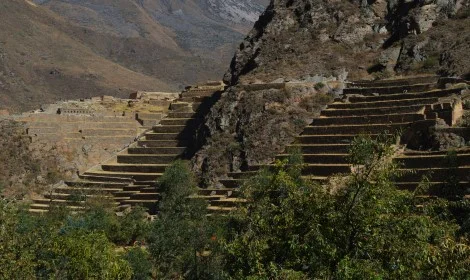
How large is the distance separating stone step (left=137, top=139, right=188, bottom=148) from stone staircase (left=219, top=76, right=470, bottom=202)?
1116 centimetres

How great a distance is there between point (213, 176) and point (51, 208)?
1022 cm

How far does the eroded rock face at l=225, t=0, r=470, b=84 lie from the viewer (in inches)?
1980

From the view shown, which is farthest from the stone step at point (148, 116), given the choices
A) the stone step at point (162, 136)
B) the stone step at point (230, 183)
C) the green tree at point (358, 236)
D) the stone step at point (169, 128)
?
the green tree at point (358, 236)

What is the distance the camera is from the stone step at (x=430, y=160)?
32688 millimetres

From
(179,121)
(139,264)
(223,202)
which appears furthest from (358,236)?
(179,121)

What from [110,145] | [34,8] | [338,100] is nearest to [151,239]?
[338,100]

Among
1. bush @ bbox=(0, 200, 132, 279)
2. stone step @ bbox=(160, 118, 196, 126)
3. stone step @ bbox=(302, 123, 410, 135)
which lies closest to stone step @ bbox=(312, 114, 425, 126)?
stone step @ bbox=(302, 123, 410, 135)

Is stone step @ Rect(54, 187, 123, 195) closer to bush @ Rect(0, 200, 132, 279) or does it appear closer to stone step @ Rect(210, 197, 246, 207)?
stone step @ Rect(210, 197, 246, 207)

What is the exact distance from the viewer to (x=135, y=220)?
40562mm

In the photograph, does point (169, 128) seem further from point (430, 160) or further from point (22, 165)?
point (430, 160)

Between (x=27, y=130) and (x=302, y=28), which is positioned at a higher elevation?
(x=302, y=28)

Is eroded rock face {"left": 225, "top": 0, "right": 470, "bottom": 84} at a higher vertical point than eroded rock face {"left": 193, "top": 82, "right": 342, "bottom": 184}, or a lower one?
higher

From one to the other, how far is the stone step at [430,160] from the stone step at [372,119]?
13.5 feet

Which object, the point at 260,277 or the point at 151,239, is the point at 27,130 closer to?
the point at 151,239
